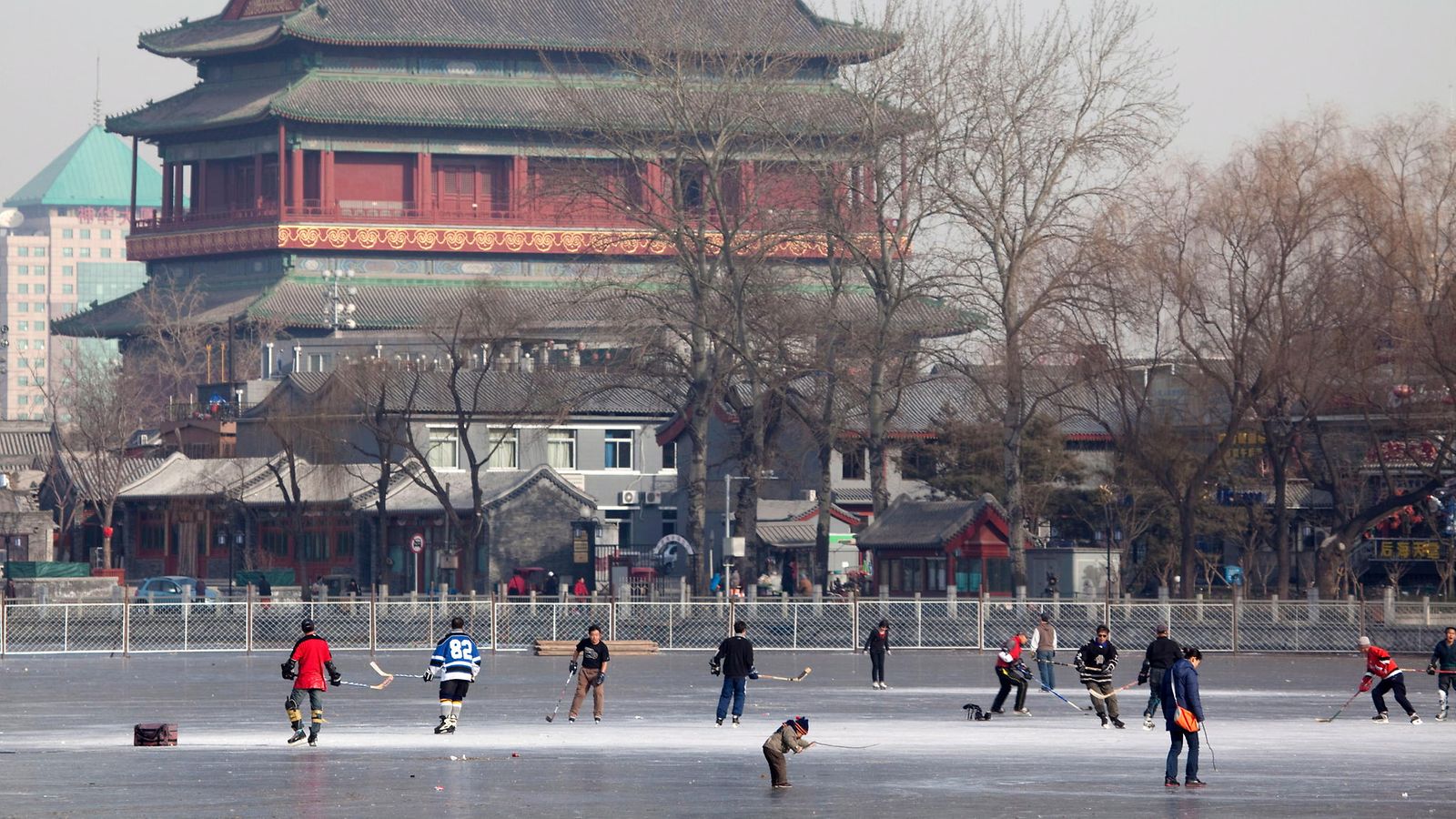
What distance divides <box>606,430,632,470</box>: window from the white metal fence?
29488 mm

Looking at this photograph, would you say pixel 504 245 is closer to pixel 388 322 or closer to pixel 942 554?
pixel 388 322

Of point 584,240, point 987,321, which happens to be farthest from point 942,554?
point 584,240

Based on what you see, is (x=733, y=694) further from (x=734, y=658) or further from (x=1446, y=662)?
(x=1446, y=662)

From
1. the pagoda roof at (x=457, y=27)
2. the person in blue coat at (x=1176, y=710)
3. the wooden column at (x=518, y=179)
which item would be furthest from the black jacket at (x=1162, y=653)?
the wooden column at (x=518, y=179)

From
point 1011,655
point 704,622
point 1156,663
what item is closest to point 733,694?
point 1011,655

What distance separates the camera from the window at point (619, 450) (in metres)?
85.1

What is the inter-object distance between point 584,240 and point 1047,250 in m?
53.6

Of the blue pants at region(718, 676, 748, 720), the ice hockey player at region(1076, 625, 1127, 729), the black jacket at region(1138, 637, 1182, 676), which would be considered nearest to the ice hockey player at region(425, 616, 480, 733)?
the blue pants at region(718, 676, 748, 720)

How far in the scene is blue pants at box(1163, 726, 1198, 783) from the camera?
913 inches

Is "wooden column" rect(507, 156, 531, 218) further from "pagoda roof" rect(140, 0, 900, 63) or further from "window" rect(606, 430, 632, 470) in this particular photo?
"window" rect(606, 430, 632, 470)

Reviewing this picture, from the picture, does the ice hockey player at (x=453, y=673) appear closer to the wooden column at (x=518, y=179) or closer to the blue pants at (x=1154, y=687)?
the blue pants at (x=1154, y=687)

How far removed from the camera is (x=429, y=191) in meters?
117

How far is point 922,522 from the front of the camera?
63438mm

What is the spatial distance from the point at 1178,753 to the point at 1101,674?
847 cm
